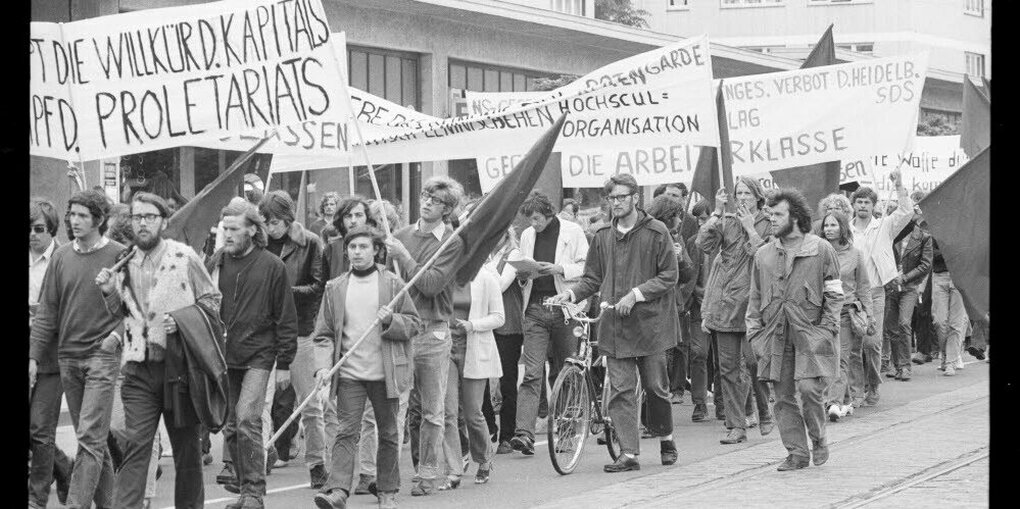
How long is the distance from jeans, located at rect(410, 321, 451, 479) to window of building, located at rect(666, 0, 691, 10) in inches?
2217

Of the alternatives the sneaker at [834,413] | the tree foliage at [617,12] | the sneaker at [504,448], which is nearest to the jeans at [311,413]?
the sneaker at [504,448]

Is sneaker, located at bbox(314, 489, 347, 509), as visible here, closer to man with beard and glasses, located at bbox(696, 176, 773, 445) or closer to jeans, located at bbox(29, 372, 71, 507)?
jeans, located at bbox(29, 372, 71, 507)

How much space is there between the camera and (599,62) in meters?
33.8

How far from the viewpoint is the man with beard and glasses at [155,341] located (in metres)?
8.39

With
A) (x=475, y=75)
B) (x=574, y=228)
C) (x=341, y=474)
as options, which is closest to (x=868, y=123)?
(x=574, y=228)

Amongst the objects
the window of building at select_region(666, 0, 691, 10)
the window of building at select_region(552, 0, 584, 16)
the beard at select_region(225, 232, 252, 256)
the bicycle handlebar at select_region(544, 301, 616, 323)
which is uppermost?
the window of building at select_region(666, 0, 691, 10)

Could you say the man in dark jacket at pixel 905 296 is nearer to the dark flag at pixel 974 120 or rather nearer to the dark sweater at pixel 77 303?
the dark flag at pixel 974 120

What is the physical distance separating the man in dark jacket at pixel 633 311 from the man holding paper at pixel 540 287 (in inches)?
35.5

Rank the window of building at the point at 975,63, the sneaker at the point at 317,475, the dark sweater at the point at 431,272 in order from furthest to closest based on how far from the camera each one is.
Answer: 1. the window of building at the point at 975,63
2. the sneaker at the point at 317,475
3. the dark sweater at the point at 431,272

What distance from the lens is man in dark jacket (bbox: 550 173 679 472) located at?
11.2 metres

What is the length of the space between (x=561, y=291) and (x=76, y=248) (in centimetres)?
446

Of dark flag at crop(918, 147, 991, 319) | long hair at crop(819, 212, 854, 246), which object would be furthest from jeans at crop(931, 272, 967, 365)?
dark flag at crop(918, 147, 991, 319)

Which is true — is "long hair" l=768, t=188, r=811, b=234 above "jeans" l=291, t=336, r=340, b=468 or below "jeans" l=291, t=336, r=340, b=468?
above

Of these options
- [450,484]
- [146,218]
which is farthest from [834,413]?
[146,218]
